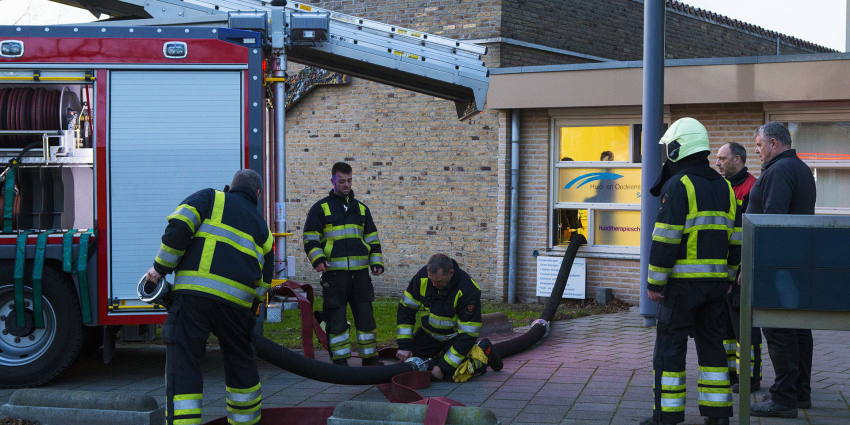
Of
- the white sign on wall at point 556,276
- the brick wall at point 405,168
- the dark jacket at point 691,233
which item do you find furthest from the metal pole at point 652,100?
the dark jacket at point 691,233

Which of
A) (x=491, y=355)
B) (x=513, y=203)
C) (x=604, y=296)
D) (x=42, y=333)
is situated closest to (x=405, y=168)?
(x=513, y=203)

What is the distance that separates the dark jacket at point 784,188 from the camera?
18.1 feet

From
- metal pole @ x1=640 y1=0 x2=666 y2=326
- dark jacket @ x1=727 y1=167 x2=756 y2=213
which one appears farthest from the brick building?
dark jacket @ x1=727 y1=167 x2=756 y2=213

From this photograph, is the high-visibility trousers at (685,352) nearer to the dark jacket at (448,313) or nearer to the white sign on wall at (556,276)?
the dark jacket at (448,313)

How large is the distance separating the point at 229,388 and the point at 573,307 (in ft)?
23.6

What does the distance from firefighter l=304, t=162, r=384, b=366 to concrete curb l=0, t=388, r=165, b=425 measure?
84.2 inches

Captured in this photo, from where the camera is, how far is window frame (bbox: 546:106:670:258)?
11383mm

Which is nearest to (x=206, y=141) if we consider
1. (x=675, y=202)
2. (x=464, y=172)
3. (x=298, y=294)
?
(x=298, y=294)

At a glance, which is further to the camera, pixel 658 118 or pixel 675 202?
pixel 658 118

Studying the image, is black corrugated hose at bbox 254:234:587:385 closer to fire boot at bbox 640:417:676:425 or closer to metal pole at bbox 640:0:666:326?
fire boot at bbox 640:417:676:425

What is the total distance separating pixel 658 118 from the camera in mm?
9016

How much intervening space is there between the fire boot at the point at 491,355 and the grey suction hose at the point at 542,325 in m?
0.42

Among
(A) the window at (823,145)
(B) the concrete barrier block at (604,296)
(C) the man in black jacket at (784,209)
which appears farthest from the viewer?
(B) the concrete barrier block at (604,296)

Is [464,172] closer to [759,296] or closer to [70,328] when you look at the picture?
Result: [70,328]
